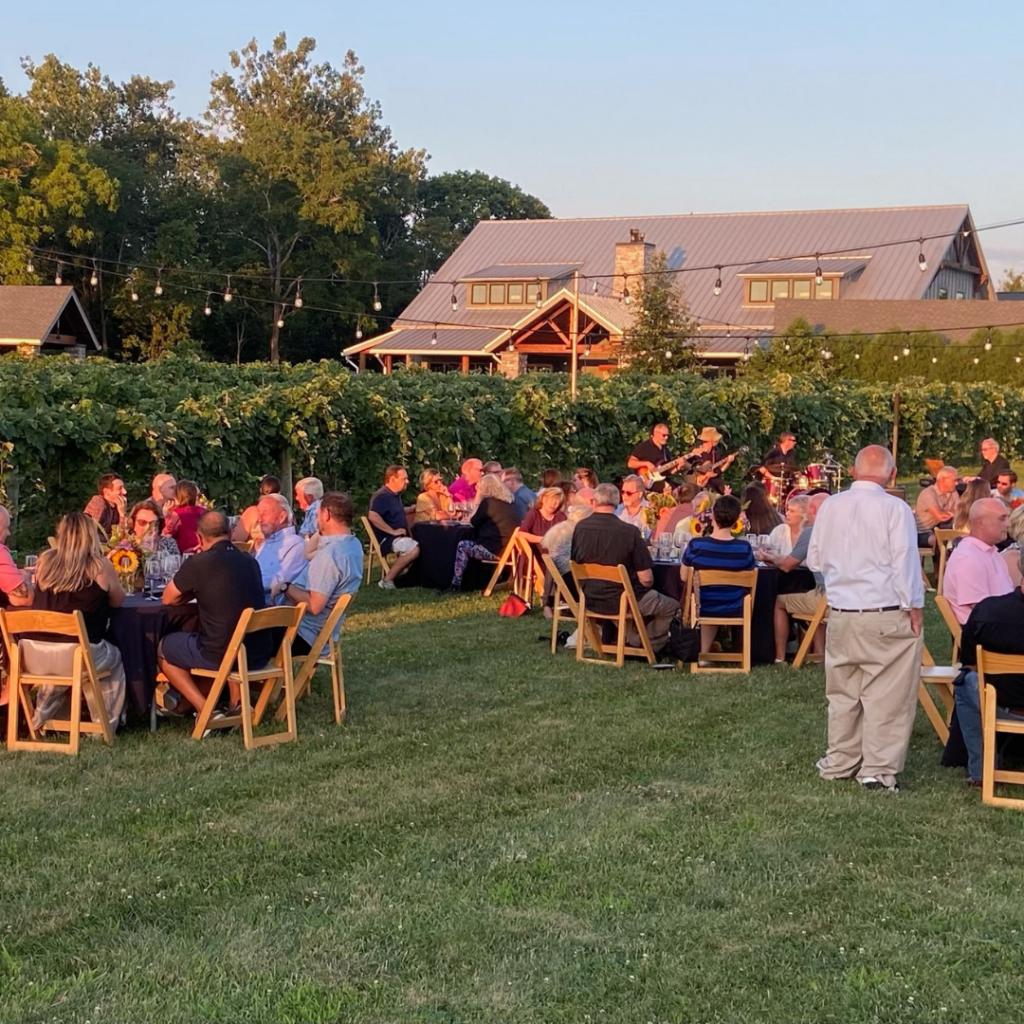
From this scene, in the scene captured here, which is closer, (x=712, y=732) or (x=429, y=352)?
(x=712, y=732)

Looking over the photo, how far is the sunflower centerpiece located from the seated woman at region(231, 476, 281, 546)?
2.85ft

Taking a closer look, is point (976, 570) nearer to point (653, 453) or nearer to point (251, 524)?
point (251, 524)

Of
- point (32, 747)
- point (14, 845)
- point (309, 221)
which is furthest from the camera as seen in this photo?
point (309, 221)

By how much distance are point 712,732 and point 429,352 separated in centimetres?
3495

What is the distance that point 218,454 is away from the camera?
14.1 meters

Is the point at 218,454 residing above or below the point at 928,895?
above

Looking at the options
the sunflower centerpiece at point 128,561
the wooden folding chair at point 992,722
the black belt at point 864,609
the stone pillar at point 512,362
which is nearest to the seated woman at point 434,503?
the sunflower centerpiece at point 128,561

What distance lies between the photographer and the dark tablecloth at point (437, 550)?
42.3 ft

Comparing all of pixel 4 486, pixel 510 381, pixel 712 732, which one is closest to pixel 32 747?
pixel 712 732

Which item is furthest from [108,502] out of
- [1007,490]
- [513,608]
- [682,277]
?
[682,277]

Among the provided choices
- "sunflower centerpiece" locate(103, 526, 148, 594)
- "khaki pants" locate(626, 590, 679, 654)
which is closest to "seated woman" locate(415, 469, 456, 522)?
"khaki pants" locate(626, 590, 679, 654)

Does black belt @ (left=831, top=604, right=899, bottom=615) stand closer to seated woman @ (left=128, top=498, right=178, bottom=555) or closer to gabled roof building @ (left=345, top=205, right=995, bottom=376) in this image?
seated woman @ (left=128, top=498, right=178, bottom=555)

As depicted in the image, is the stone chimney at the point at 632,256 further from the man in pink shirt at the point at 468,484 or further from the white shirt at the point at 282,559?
the white shirt at the point at 282,559

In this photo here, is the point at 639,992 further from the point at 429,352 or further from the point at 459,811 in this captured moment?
the point at 429,352
